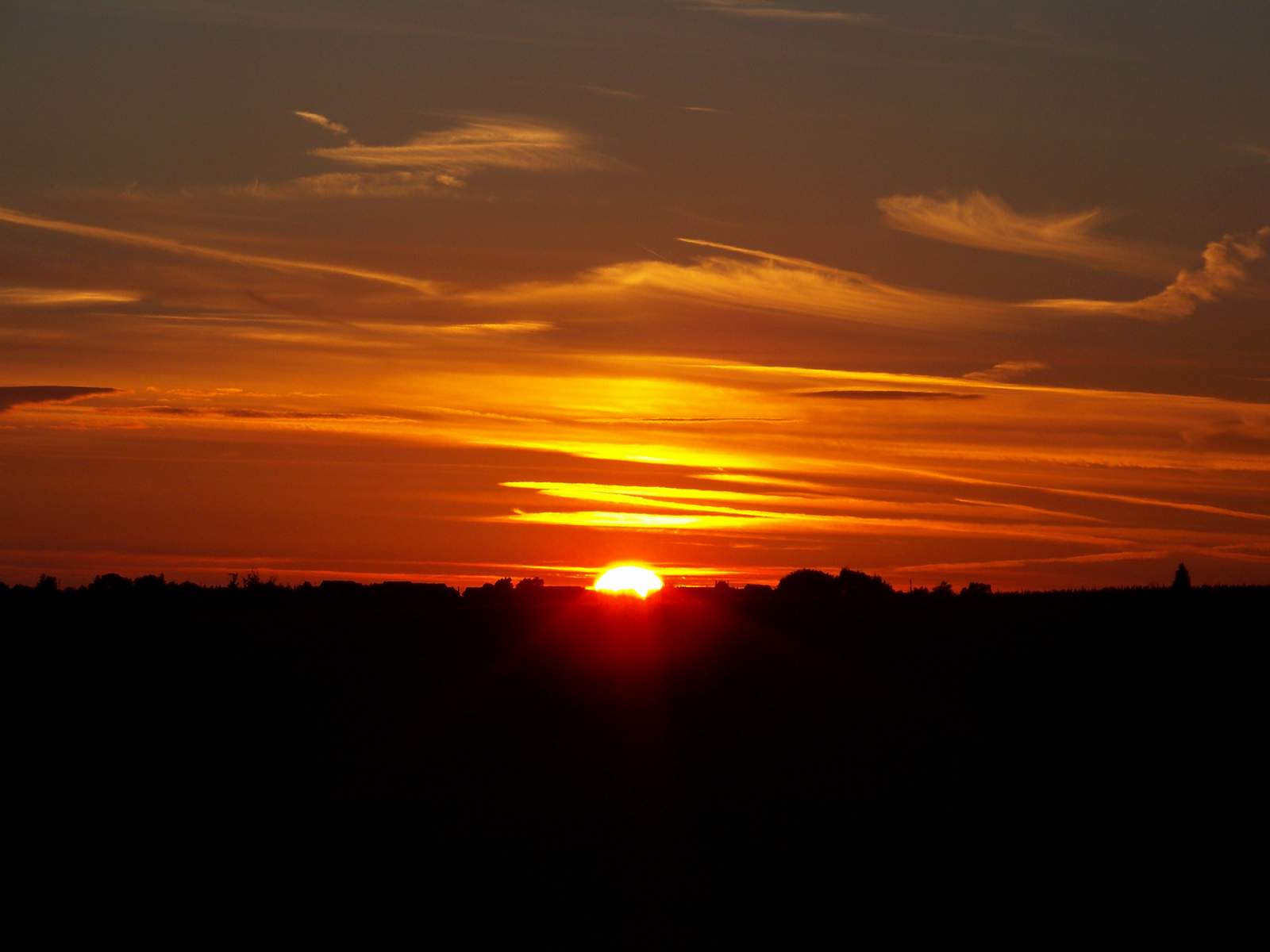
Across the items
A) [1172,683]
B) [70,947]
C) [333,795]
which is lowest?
[70,947]

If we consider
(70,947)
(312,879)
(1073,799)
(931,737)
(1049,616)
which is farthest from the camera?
(1049,616)

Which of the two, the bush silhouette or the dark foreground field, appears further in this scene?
the bush silhouette

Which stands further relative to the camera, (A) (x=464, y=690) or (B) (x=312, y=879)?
(A) (x=464, y=690)

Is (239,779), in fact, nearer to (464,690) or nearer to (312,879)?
(312,879)

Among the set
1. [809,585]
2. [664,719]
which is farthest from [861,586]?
[664,719]

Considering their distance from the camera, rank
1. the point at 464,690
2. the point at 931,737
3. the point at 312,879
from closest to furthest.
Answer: the point at 312,879
the point at 931,737
the point at 464,690

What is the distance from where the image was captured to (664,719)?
96.7ft

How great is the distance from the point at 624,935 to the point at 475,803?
16.8ft

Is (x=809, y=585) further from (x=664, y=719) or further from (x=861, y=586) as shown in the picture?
(x=664, y=719)

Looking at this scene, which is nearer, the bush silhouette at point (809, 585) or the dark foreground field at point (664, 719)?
the dark foreground field at point (664, 719)

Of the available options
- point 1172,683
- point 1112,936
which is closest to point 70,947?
point 1112,936

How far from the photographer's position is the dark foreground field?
24.6m

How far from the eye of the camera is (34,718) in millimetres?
28719

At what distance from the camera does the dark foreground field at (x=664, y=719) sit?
24.6 m
